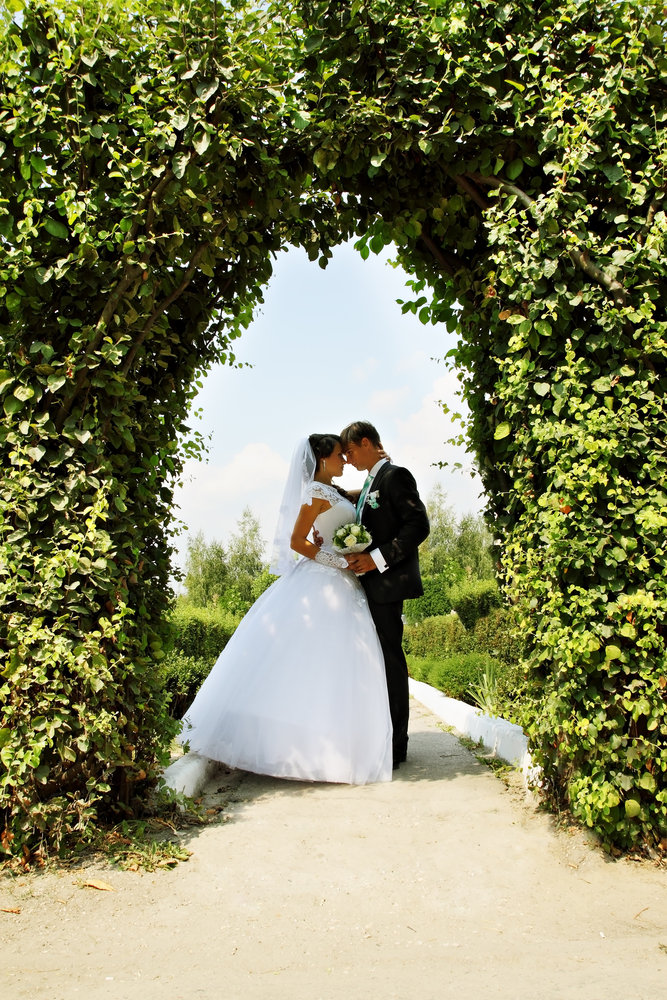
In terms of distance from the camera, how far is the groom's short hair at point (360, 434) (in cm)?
608

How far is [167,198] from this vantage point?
154 inches

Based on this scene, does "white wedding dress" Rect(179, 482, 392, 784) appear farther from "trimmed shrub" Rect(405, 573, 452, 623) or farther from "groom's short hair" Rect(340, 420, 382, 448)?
"trimmed shrub" Rect(405, 573, 452, 623)

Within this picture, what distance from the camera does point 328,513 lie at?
5.90m

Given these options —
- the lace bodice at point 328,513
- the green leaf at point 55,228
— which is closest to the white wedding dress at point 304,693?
the lace bodice at point 328,513

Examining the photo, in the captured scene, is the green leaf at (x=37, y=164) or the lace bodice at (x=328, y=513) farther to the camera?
the lace bodice at (x=328, y=513)

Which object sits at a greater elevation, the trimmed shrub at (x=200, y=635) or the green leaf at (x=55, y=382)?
the green leaf at (x=55, y=382)

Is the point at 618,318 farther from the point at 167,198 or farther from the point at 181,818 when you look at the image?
the point at 181,818

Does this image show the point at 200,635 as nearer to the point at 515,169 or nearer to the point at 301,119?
the point at 301,119

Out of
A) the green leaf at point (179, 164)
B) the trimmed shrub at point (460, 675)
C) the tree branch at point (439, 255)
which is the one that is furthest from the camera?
the trimmed shrub at point (460, 675)

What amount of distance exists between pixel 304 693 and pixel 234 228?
3040 millimetres

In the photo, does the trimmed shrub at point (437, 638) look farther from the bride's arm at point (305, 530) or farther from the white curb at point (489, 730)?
the bride's arm at point (305, 530)

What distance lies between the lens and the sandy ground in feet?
9.00

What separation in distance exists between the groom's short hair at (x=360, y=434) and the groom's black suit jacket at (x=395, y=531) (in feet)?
0.87

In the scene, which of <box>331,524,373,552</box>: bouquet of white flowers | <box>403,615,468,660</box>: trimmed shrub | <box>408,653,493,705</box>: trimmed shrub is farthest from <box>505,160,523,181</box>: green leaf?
<box>403,615,468,660</box>: trimmed shrub
